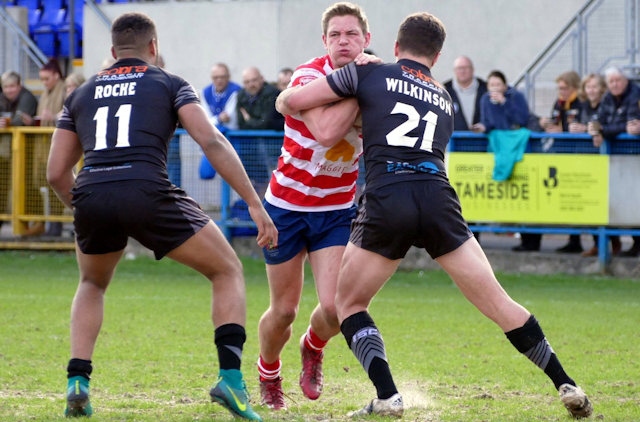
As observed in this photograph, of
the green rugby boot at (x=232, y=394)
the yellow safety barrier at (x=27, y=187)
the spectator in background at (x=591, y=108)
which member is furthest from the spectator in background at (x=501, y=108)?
the green rugby boot at (x=232, y=394)

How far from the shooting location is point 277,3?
72.5ft

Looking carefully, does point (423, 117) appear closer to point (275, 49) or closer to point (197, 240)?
point (197, 240)

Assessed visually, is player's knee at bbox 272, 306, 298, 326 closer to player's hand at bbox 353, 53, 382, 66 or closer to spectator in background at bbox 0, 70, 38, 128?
player's hand at bbox 353, 53, 382, 66

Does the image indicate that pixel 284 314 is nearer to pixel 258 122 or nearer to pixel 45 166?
pixel 258 122

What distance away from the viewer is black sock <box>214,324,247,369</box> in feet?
19.5

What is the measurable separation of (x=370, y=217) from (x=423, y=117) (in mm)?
604

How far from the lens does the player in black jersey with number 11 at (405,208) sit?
5891 millimetres

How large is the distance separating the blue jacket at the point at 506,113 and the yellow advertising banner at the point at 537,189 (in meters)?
0.40

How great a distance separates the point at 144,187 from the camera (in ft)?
19.0

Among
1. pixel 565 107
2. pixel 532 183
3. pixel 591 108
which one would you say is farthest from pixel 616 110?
pixel 532 183

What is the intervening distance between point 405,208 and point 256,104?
9.40m

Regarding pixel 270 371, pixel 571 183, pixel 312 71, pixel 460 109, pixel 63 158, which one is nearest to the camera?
pixel 63 158

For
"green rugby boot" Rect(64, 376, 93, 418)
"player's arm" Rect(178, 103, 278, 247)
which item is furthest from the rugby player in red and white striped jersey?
"green rugby boot" Rect(64, 376, 93, 418)

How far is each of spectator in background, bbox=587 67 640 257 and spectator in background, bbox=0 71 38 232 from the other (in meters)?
7.96
